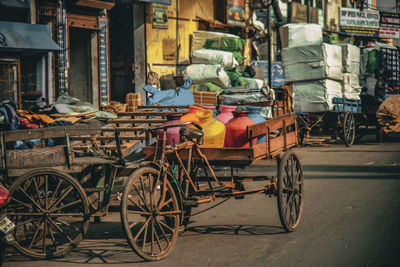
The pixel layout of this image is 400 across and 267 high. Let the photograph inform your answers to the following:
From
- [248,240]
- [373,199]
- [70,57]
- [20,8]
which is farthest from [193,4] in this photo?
[248,240]

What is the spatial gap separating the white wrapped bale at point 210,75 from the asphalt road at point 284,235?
8909mm

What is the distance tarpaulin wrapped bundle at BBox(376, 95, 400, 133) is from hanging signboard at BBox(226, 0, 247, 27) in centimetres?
1175

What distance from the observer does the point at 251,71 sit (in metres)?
20.9

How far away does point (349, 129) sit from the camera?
45.5ft

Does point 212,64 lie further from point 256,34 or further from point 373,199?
point 373,199

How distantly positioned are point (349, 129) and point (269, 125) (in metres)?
9.23

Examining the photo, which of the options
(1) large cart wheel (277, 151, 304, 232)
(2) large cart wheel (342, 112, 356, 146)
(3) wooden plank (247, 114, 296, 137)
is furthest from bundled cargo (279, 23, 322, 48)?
(1) large cart wheel (277, 151, 304, 232)

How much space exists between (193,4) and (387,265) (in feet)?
64.6

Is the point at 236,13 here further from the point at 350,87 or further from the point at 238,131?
the point at 238,131

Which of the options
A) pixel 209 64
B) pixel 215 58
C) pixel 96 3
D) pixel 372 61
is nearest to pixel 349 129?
pixel 372 61

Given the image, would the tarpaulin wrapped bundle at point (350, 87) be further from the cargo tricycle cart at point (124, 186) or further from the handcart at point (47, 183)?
the handcart at point (47, 183)

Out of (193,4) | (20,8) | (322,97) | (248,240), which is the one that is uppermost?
(193,4)

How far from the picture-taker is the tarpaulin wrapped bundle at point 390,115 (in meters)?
13.7

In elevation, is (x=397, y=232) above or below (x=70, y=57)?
below
